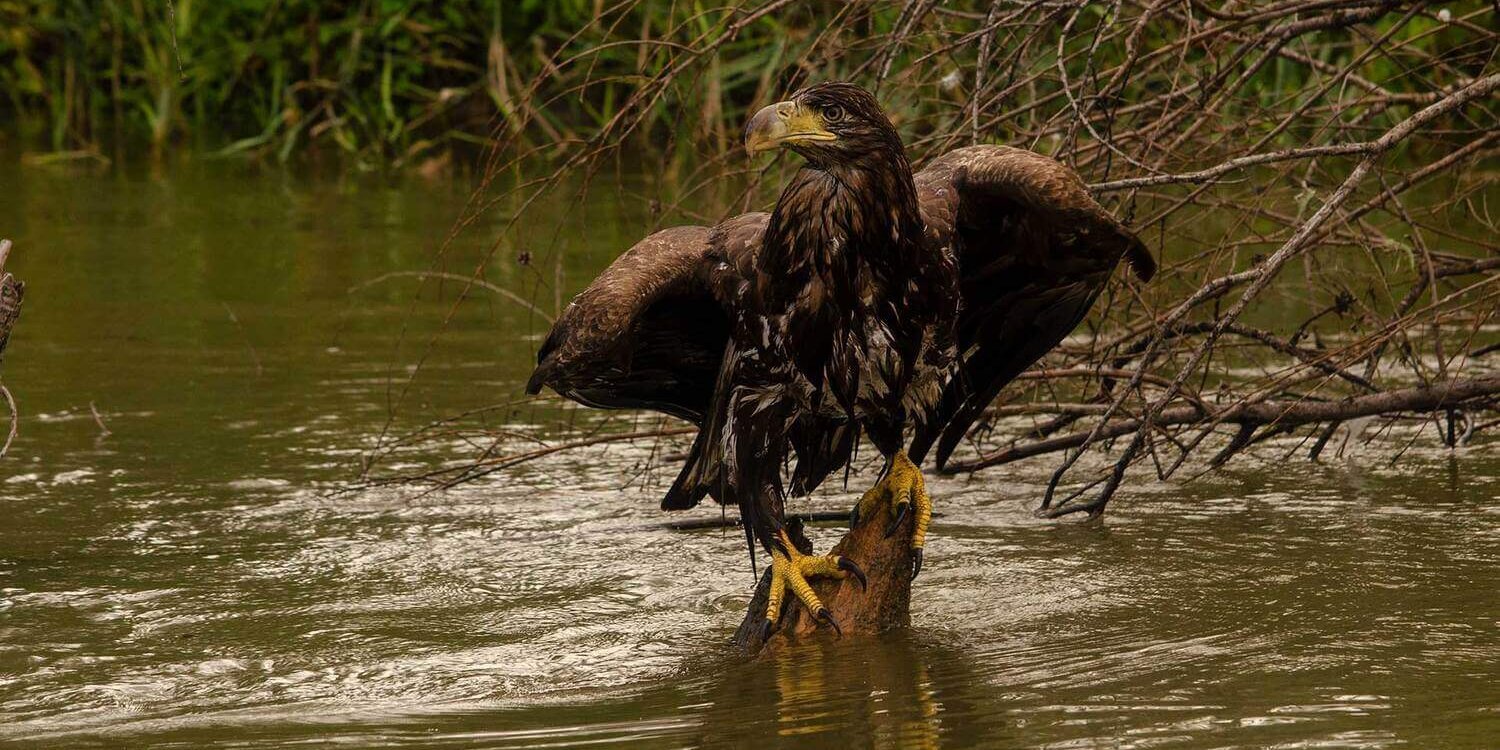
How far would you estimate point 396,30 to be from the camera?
47.2 feet

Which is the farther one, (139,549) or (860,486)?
(860,486)

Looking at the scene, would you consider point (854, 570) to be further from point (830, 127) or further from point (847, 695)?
point (830, 127)

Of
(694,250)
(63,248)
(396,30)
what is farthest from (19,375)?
(396,30)

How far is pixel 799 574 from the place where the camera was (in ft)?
15.0

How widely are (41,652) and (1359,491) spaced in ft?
11.3

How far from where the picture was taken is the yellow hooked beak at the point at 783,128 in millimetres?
4227

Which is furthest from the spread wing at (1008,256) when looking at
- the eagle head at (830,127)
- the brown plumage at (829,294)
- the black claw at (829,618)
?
the black claw at (829,618)

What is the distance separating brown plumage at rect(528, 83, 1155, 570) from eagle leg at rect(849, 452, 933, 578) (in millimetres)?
94

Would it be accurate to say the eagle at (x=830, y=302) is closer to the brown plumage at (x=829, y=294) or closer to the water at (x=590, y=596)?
the brown plumage at (x=829, y=294)

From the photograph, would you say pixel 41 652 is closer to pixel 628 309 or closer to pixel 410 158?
pixel 628 309

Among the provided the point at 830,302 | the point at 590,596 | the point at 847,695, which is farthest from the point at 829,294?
the point at 590,596

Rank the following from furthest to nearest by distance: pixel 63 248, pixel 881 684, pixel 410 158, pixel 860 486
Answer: pixel 410 158, pixel 63 248, pixel 860 486, pixel 881 684

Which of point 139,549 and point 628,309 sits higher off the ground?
point 628,309

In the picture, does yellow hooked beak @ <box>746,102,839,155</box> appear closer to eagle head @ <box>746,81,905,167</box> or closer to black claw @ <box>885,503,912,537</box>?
eagle head @ <box>746,81,905,167</box>
